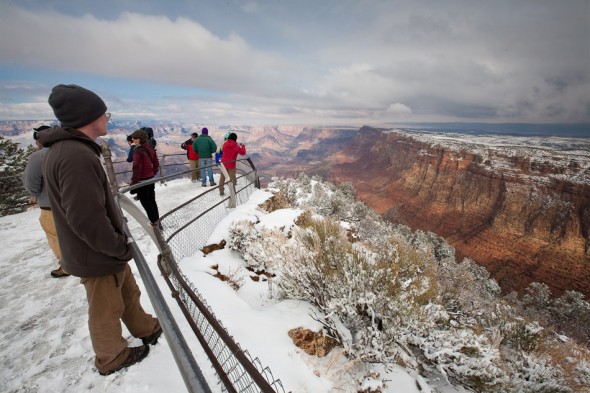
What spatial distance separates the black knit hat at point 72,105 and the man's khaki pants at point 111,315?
1.14 metres

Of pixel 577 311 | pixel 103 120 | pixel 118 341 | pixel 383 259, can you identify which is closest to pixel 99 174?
pixel 103 120

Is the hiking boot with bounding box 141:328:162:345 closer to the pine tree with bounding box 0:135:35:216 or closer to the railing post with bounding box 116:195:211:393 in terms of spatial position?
the railing post with bounding box 116:195:211:393

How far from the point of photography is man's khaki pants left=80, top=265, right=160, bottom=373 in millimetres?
1986

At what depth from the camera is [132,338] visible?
2.88 m

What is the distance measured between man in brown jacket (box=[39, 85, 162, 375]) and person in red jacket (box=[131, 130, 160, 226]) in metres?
3.70

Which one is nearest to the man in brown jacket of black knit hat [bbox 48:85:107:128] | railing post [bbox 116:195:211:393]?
black knit hat [bbox 48:85:107:128]

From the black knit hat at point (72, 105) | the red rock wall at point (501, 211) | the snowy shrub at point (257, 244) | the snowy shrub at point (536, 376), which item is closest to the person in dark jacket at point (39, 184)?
the black knit hat at point (72, 105)

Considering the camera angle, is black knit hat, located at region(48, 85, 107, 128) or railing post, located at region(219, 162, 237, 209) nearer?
black knit hat, located at region(48, 85, 107, 128)

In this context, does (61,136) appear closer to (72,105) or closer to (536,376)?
(72,105)

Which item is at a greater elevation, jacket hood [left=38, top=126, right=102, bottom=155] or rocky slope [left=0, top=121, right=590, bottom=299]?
jacket hood [left=38, top=126, right=102, bottom=155]

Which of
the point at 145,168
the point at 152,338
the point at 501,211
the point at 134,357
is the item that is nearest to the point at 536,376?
the point at 152,338

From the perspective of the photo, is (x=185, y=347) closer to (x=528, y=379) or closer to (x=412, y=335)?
(x=412, y=335)

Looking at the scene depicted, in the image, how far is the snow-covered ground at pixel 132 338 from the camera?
2443 millimetres

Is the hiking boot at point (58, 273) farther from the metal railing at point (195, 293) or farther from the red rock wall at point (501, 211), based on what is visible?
the red rock wall at point (501, 211)
